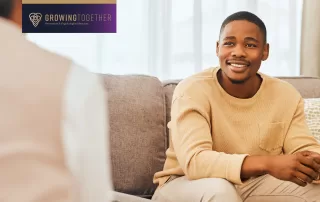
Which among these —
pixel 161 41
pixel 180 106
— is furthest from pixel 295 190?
pixel 161 41

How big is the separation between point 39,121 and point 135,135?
178 centimetres

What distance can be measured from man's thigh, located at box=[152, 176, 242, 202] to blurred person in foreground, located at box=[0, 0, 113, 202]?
1232mm

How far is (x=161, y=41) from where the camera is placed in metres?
3.33

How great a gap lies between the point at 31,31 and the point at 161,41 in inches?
26.1

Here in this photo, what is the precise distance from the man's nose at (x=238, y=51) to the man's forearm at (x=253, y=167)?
0.42 metres

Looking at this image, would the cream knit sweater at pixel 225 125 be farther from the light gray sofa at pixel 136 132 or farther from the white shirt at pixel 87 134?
the white shirt at pixel 87 134

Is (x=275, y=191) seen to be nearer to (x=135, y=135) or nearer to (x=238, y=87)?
(x=238, y=87)

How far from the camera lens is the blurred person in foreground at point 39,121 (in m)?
0.64

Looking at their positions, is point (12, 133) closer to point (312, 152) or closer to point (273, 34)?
point (312, 152)

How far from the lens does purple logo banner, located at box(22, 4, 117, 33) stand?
10.1 ft

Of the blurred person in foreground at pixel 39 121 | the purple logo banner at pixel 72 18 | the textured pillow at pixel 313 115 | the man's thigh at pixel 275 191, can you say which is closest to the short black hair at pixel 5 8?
the blurred person in foreground at pixel 39 121

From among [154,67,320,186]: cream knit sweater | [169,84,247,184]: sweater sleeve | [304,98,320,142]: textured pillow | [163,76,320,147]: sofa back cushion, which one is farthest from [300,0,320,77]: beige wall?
[169,84,247,184]: sweater sleeve

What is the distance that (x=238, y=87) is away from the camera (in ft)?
7.50

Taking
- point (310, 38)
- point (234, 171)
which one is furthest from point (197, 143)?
point (310, 38)
